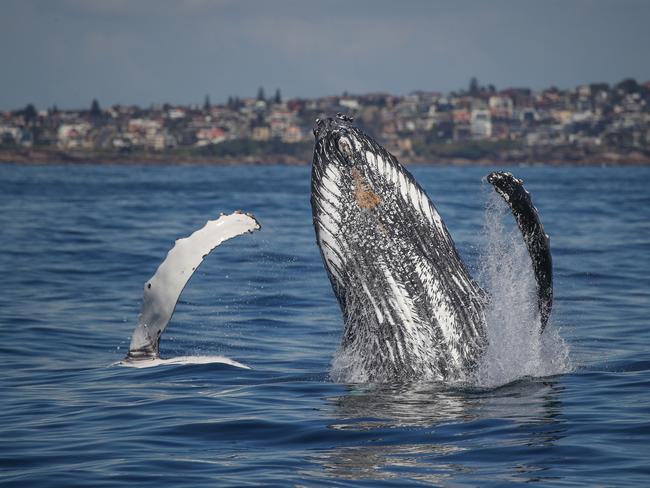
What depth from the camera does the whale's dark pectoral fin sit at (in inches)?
317

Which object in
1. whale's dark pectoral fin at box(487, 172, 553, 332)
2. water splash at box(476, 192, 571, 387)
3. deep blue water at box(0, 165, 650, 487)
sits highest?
whale's dark pectoral fin at box(487, 172, 553, 332)

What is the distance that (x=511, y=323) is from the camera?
8.84 m

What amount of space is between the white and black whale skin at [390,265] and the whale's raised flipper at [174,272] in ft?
3.85

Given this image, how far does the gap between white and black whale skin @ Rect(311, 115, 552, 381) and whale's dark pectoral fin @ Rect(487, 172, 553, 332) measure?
14 cm

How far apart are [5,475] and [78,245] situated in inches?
799

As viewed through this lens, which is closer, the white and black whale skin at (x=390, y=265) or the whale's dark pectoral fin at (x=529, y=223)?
the whale's dark pectoral fin at (x=529, y=223)

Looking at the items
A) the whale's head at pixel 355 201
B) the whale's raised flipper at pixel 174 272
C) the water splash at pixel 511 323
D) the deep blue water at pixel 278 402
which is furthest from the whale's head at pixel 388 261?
the whale's raised flipper at pixel 174 272

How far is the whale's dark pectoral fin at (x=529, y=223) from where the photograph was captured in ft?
26.5

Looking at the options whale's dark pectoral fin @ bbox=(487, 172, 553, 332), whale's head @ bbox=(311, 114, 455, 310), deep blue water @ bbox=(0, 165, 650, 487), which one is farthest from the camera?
whale's head @ bbox=(311, 114, 455, 310)

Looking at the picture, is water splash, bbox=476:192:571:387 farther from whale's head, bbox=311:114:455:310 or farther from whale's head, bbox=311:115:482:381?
whale's head, bbox=311:114:455:310

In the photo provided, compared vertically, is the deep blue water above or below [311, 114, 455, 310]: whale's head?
below

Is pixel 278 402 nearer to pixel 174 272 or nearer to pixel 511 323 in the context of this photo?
pixel 174 272

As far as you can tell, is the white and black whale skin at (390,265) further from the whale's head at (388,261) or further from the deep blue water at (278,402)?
the deep blue water at (278,402)

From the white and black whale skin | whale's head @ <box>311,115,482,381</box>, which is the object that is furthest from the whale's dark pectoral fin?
whale's head @ <box>311,115,482,381</box>
